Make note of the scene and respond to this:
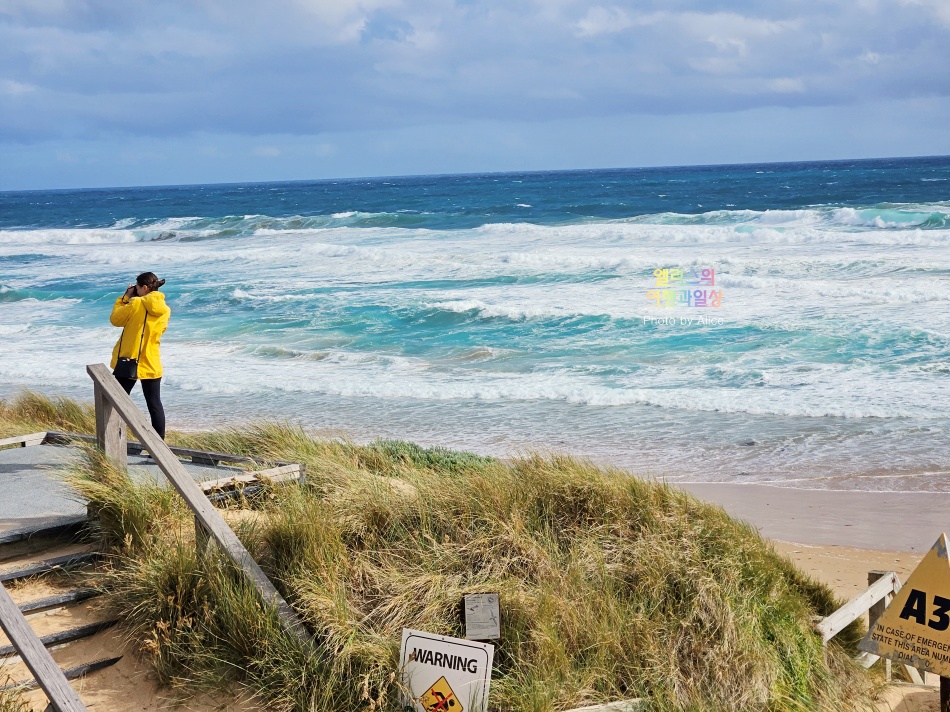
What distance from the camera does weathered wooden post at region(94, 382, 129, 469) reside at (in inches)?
240

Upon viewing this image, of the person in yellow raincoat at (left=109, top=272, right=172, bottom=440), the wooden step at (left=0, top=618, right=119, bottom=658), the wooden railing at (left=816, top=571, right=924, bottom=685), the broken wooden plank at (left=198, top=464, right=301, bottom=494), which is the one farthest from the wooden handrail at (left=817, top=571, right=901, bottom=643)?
the person in yellow raincoat at (left=109, top=272, right=172, bottom=440)

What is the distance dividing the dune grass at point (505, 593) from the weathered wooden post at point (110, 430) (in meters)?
0.12

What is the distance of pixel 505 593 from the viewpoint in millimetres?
4875

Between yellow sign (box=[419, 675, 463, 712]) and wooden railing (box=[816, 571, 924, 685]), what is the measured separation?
222 centimetres

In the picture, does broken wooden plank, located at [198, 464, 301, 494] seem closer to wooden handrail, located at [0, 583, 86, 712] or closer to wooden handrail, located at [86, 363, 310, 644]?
wooden handrail, located at [86, 363, 310, 644]

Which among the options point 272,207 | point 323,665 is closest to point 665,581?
point 323,665

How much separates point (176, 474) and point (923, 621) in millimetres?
4012

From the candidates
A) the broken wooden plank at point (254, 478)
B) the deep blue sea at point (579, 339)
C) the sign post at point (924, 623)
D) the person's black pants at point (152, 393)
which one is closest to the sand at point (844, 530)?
the deep blue sea at point (579, 339)

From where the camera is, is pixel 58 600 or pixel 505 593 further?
pixel 58 600

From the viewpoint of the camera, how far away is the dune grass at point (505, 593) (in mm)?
4578

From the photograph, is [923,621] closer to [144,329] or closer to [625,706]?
[625,706]

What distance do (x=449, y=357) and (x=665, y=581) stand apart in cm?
1246

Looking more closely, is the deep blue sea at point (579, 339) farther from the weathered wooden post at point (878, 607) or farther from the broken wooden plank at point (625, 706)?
the broken wooden plank at point (625, 706)

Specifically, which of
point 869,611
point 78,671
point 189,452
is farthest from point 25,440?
point 869,611
